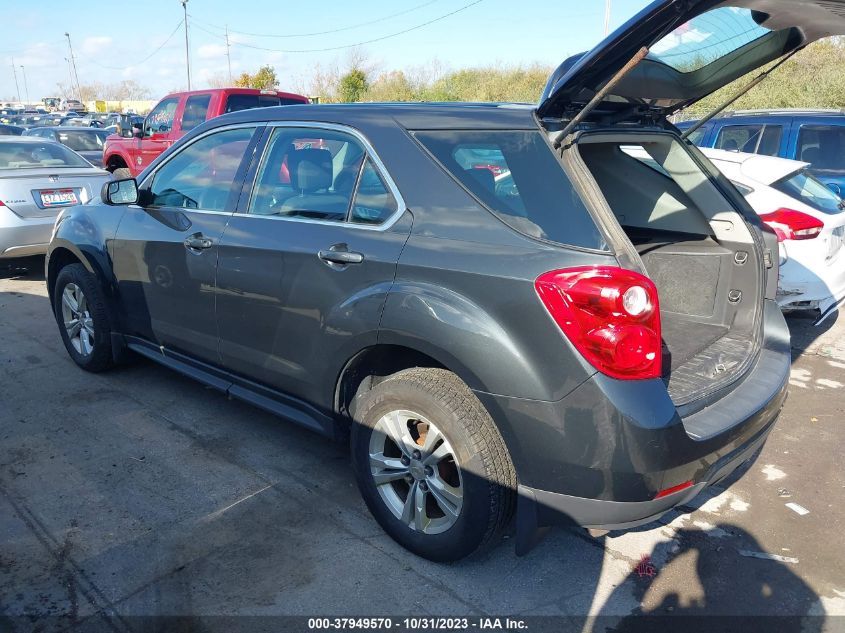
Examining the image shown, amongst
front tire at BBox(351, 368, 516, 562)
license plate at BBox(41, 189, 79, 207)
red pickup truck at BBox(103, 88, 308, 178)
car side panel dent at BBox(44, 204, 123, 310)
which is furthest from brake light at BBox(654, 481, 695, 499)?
red pickup truck at BBox(103, 88, 308, 178)

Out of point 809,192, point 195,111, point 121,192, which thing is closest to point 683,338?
point 809,192

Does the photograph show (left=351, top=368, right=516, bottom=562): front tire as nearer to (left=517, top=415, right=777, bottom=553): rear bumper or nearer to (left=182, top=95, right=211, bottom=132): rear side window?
(left=517, top=415, right=777, bottom=553): rear bumper

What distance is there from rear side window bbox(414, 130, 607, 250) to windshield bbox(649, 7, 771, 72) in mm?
639

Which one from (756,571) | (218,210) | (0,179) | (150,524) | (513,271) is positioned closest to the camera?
(513,271)

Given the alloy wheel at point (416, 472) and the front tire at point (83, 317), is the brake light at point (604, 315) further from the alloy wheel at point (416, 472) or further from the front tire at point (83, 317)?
the front tire at point (83, 317)

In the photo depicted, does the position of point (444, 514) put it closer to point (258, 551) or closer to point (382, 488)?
point (382, 488)

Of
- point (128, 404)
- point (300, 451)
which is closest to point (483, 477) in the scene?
point (300, 451)

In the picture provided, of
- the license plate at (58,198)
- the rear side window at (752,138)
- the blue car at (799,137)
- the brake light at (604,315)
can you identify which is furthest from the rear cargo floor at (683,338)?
the license plate at (58,198)

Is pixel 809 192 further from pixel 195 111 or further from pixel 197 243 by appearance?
pixel 195 111

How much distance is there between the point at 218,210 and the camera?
3.63 metres

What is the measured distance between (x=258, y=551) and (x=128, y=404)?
1.96 m

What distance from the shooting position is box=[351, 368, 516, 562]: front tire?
2.53 metres

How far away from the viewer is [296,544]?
9.70 feet

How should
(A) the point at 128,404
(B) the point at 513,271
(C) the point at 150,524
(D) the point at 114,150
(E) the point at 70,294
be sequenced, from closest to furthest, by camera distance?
(B) the point at 513,271, (C) the point at 150,524, (A) the point at 128,404, (E) the point at 70,294, (D) the point at 114,150
